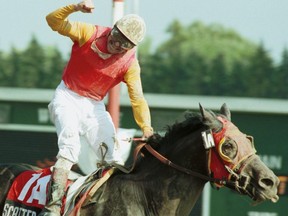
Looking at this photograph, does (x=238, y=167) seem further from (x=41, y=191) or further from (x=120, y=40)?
(x=41, y=191)

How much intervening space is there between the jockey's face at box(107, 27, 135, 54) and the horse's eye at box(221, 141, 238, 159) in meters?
1.17

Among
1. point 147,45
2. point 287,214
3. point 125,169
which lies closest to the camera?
point 125,169

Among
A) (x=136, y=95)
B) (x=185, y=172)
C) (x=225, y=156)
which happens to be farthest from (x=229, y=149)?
(x=136, y=95)

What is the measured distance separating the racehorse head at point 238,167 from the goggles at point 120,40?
1.01 metres

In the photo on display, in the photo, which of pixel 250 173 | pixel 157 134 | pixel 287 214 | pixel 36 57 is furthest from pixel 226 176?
pixel 36 57

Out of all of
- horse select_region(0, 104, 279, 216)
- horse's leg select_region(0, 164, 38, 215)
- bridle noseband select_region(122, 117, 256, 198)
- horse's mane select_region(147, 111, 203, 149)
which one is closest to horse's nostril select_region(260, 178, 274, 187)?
horse select_region(0, 104, 279, 216)

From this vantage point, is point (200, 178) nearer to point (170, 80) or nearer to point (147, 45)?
point (170, 80)

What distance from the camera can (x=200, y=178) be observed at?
7430 mm

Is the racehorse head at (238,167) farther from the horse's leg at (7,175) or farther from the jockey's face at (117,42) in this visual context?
the horse's leg at (7,175)

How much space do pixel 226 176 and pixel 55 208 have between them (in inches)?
54.3

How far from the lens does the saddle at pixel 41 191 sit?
753 centimetres

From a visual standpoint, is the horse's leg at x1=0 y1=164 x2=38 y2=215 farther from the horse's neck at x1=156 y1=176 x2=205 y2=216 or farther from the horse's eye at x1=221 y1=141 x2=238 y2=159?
the horse's eye at x1=221 y1=141 x2=238 y2=159

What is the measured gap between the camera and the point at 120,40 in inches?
303

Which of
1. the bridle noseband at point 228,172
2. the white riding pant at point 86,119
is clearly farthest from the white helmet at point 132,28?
the bridle noseband at point 228,172
